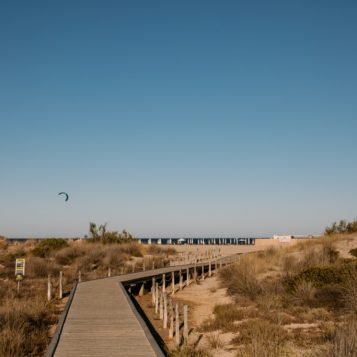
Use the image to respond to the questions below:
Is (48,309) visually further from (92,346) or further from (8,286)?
(92,346)

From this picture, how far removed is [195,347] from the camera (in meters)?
12.3

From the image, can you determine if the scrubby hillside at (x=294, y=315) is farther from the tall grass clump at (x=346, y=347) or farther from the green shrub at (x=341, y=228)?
the green shrub at (x=341, y=228)

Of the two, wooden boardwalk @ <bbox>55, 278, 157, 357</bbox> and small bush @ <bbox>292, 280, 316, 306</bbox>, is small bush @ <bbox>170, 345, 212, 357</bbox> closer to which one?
wooden boardwalk @ <bbox>55, 278, 157, 357</bbox>

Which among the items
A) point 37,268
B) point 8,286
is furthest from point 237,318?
point 37,268

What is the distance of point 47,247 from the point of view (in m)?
38.2

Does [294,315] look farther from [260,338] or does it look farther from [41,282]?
[41,282]

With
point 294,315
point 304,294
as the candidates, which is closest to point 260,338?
point 294,315

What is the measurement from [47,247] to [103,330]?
28201 millimetres

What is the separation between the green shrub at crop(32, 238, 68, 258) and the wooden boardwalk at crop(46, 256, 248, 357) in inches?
782

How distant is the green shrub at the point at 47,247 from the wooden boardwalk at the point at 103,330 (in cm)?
1987

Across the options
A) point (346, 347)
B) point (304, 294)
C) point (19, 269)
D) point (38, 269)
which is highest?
point (19, 269)

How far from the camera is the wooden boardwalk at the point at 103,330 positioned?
9781mm

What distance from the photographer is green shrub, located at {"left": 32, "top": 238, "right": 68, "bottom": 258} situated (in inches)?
1426

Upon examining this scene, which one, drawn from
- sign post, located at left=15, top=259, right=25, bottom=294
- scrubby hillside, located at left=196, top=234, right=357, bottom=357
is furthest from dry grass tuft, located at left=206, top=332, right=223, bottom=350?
sign post, located at left=15, top=259, right=25, bottom=294
